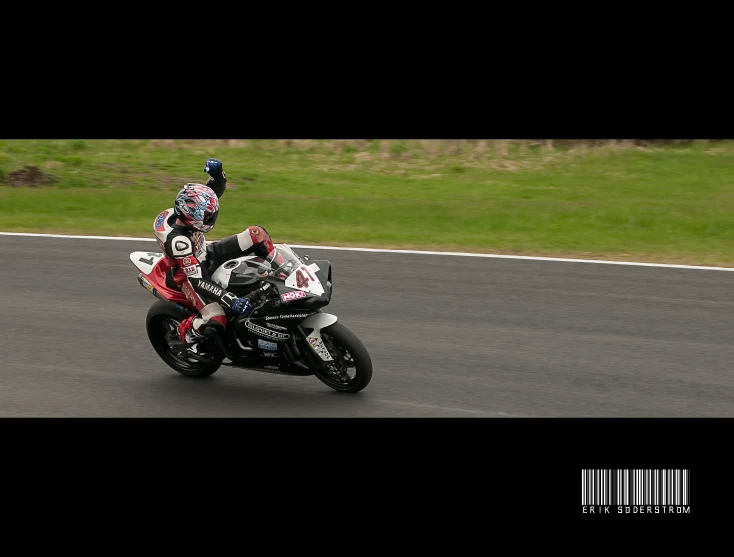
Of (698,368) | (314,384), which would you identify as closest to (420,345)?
(314,384)

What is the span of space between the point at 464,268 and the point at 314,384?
15.8 feet

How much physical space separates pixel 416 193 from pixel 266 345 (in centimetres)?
1200

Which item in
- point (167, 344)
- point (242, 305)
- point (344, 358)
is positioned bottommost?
point (167, 344)

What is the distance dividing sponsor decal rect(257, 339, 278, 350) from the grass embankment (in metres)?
6.52

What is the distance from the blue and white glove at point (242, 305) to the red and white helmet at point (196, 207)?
63cm

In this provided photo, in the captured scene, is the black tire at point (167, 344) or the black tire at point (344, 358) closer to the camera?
the black tire at point (344, 358)

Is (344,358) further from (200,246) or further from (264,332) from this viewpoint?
(200,246)

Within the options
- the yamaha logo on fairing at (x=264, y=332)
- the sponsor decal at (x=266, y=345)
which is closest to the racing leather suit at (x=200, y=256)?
the yamaha logo on fairing at (x=264, y=332)

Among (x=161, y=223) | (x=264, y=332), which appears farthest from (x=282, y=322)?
(x=161, y=223)

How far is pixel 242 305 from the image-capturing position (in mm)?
7883

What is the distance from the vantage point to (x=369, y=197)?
19094mm

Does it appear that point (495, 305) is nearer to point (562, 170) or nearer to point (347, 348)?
point (347, 348)

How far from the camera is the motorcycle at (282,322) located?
776cm

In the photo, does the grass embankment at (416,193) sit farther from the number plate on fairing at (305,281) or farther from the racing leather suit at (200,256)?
the number plate on fairing at (305,281)
